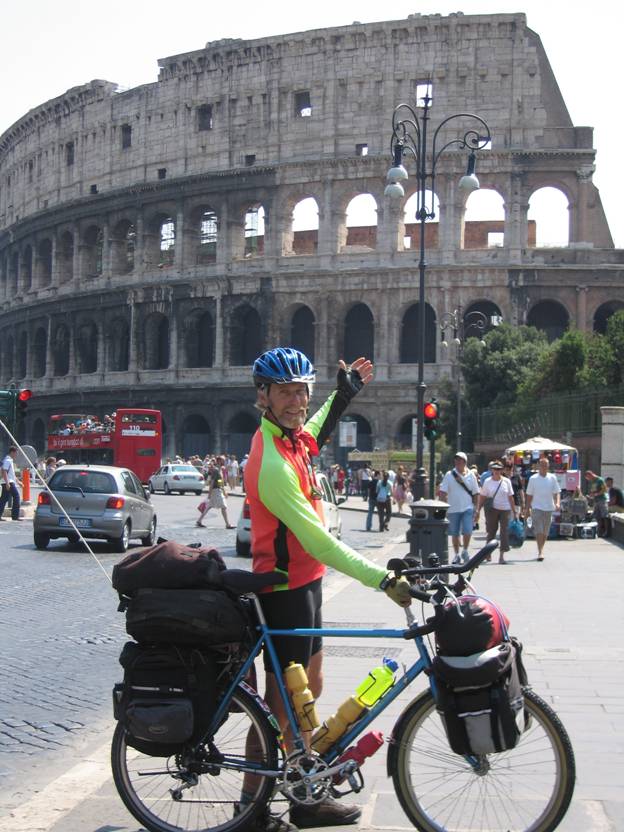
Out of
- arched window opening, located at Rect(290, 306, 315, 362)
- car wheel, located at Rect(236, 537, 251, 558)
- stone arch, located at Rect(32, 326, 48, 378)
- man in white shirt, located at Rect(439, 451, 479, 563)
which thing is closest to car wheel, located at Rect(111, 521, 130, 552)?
car wheel, located at Rect(236, 537, 251, 558)

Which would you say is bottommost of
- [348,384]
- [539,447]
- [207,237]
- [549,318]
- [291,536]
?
[291,536]

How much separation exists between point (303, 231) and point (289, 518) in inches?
2063

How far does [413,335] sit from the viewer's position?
160 feet

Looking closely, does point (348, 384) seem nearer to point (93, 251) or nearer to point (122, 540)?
point (122, 540)

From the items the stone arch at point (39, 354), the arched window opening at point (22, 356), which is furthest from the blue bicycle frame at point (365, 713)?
the arched window opening at point (22, 356)

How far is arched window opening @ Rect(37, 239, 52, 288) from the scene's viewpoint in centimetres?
5991

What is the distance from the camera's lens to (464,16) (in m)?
48.3

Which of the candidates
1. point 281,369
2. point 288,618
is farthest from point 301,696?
point 281,369

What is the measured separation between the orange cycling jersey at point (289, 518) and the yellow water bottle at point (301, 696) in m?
0.28

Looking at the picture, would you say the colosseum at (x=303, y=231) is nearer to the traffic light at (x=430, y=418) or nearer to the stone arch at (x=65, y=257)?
the stone arch at (x=65, y=257)

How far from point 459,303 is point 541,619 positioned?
126ft

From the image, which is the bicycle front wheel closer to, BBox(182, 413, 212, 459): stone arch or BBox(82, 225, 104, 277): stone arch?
BBox(182, 413, 212, 459): stone arch

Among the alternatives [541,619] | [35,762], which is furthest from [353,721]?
[541,619]

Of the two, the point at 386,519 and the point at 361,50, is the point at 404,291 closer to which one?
the point at 361,50
